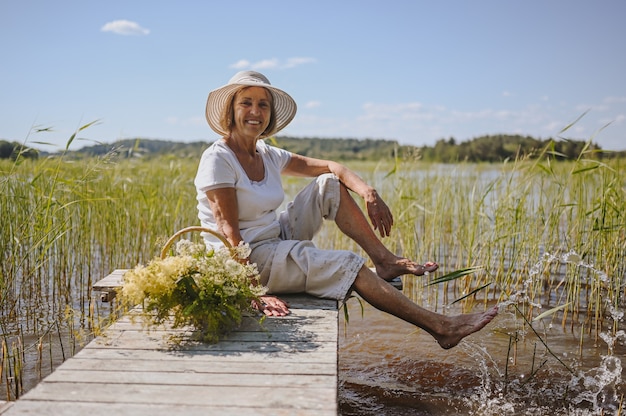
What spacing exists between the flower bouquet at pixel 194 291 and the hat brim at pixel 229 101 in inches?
46.8

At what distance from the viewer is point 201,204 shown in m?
3.08

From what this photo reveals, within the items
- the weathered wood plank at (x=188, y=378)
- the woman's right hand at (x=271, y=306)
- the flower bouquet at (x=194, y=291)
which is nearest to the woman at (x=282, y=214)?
the woman's right hand at (x=271, y=306)

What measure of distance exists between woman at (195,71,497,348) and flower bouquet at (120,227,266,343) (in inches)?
13.1

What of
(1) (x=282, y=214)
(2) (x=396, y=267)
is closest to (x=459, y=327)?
(2) (x=396, y=267)

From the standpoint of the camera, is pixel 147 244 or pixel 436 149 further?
pixel 436 149

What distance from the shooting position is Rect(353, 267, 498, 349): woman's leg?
2.83m

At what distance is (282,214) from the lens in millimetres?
3480

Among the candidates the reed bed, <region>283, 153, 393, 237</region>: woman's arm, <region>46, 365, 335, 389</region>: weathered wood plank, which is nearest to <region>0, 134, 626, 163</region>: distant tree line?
the reed bed

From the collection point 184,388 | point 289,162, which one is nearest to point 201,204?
point 289,162

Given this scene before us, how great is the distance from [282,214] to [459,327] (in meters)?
1.22

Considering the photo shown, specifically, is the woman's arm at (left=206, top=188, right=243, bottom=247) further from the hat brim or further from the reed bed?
the reed bed

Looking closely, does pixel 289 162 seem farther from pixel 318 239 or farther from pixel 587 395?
pixel 318 239

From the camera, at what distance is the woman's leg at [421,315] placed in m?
2.83

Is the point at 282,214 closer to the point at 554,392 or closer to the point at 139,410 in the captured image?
the point at 554,392
